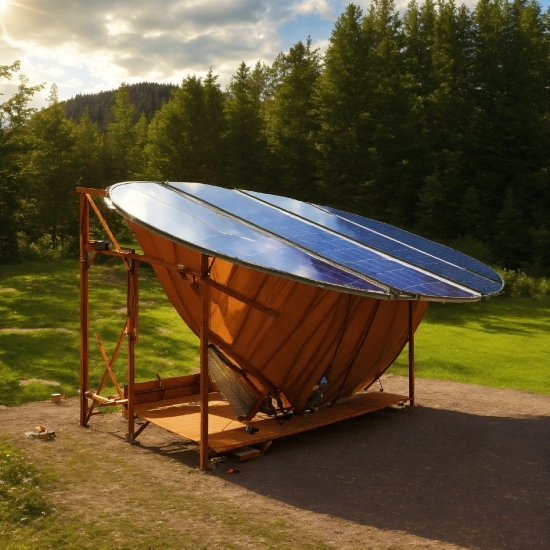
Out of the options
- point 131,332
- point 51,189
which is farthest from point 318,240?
point 51,189

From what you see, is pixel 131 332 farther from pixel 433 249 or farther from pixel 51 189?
pixel 51 189

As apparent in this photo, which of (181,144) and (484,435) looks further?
(181,144)

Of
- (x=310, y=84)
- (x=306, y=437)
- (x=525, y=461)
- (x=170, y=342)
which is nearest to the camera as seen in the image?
(x=525, y=461)

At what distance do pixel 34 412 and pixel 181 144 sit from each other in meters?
38.8

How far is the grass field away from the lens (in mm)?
18625

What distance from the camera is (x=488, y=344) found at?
24.0 m

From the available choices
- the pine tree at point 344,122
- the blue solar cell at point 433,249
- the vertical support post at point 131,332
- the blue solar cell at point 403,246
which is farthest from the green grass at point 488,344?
the pine tree at point 344,122

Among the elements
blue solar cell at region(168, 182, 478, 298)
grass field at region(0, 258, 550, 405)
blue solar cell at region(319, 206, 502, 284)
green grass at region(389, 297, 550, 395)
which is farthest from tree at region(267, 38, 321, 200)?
blue solar cell at region(168, 182, 478, 298)

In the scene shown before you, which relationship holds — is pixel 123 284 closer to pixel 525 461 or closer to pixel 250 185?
pixel 250 185

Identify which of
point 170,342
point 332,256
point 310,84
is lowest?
point 170,342

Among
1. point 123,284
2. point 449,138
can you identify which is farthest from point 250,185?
point 123,284

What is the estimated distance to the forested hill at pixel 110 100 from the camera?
538 feet

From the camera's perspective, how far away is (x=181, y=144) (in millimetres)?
50969

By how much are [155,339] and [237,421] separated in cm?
1113
